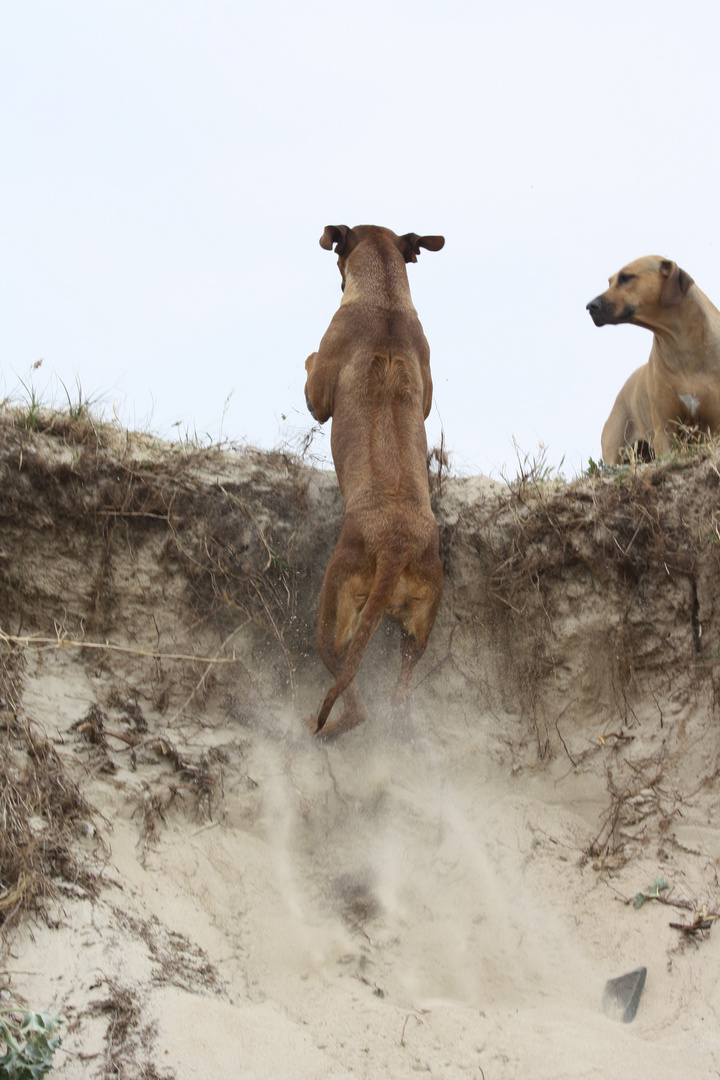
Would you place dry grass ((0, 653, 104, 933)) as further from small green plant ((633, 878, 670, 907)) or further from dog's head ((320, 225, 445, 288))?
dog's head ((320, 225, 445, 288))

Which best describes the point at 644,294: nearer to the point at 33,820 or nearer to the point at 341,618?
the point at 341,618

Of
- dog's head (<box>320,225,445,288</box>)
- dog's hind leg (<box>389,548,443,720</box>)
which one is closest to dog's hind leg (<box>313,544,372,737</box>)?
dog's hind leg (<box>389,548,443,720</box>)

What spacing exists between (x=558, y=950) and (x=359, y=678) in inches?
76.8

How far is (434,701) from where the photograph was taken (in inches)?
226

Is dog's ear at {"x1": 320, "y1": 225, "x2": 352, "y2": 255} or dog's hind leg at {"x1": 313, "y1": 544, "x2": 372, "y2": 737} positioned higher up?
dog's ear at {"x1": 320, "y1": 225, "x2": 352, "y2": 255}

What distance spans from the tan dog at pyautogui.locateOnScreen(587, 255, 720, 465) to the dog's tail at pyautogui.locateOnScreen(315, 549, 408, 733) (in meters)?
3.86

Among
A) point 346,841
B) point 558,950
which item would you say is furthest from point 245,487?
point 558,950

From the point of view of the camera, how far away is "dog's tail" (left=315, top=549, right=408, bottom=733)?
4695mm

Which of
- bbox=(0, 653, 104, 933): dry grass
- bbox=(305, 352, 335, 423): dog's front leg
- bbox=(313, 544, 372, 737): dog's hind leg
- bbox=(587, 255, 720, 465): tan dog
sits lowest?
bbox=(0, 653, 104, 933): dry grass

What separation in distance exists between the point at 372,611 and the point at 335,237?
3155 mm

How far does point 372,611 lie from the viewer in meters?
4.73

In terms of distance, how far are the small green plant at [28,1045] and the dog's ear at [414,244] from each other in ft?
17.8

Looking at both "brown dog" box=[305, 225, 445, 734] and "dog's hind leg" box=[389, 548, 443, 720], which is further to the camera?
"dog's hind leg" box=[389, 548, 443, 720]

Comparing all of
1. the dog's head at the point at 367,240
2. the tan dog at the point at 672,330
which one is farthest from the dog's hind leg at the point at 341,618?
the tan dog at the point at 672,330
